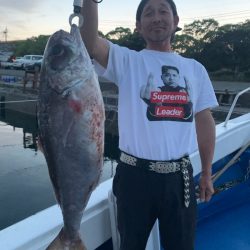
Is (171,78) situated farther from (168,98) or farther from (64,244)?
(64,244)

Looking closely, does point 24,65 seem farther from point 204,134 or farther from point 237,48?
point 204,134

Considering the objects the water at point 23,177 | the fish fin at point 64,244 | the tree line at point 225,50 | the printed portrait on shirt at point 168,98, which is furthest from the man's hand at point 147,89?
the tree line at point 225,50

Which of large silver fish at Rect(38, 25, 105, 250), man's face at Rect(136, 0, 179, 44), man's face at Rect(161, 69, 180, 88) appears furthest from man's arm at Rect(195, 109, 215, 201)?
large silver fish at Rect(38, 25, 105, 250)

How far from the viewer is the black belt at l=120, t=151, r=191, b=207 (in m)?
2.17

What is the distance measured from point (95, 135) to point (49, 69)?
1.09 feet

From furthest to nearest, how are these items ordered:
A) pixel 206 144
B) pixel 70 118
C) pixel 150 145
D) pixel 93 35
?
A: 1. pixel 206 144
2. pixel 150 145
3. pixel 93 35
4. pixel 70 118

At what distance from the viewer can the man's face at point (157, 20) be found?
2.22m

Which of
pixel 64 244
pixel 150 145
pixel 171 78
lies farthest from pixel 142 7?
pixel 64 244

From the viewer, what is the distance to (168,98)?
219 cm

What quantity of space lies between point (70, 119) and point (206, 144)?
1.15 metres

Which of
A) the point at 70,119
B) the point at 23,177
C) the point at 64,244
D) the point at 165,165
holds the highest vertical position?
the point at 70,119

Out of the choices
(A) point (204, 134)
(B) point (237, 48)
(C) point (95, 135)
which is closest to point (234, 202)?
(A) point (204, 134)

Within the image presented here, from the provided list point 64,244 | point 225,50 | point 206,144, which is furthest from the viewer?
point 225,50

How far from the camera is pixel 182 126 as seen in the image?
2.19 metres
